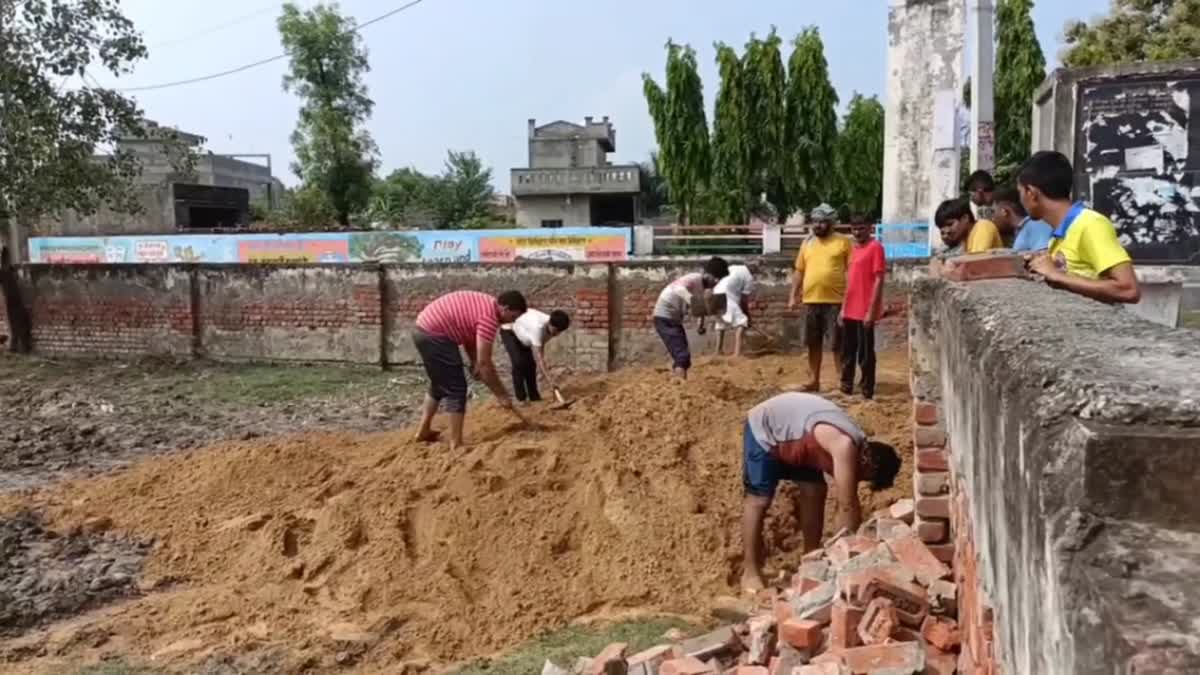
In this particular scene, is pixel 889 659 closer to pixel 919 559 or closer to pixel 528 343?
pixel 919 559

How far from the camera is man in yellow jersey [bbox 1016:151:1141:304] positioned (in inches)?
118

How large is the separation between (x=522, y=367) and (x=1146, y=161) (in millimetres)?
5179

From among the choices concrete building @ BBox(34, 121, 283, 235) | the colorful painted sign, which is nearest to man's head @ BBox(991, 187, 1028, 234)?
the colorful painted sign

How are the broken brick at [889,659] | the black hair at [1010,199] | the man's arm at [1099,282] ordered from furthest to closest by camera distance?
the black hair at [1010,199], the man's arm at [1099,282], the broken brick at [889,659]

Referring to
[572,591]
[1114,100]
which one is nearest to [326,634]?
[572,591]

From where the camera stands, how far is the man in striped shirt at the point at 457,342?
678cm

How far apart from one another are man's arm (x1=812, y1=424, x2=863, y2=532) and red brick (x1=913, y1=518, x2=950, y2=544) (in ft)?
1.42

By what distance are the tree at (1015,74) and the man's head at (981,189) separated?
22.7 m

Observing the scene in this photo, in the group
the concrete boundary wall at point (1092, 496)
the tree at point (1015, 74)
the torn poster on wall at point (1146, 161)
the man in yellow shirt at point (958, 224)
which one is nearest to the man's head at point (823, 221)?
the man in yellow shirt at point (958, 224)

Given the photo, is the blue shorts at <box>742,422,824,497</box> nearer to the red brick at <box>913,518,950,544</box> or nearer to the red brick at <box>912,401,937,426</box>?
the red brick at <box>912,401,937,426</box>

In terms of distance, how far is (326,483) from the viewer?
21.2 ft

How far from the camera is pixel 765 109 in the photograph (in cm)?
2931

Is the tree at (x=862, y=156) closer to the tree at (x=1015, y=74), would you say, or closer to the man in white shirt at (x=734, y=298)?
the tree at (x=1015, y=74)

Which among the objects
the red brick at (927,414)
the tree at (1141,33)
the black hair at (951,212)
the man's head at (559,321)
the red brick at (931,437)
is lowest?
the red brick at (931,437)
